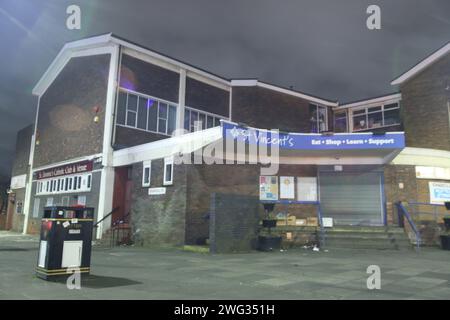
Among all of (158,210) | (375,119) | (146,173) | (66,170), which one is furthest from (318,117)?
(66,170)

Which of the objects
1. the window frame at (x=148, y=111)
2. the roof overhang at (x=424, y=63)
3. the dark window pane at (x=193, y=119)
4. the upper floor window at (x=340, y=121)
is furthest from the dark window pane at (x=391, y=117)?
the window frame at (x=148, y=111)

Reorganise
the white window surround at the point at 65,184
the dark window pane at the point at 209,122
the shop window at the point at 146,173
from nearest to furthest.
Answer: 1. the shop window at the point at 146,173
2. the white window surround at the point at 65,184
3. the dark window pane at the point at 209,122

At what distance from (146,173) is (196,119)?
8424 millimetres

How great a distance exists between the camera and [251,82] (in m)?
28.0

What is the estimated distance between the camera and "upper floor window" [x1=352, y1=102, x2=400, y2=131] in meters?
27.3

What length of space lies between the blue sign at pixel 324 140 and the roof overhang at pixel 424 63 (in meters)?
9.54

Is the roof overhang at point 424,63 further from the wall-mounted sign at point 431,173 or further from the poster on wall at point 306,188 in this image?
the poster on wall at point 306,188

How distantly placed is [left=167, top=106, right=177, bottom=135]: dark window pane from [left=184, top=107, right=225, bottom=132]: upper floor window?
0.83 meters

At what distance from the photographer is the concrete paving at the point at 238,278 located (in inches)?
275

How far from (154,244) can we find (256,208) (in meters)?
4.77

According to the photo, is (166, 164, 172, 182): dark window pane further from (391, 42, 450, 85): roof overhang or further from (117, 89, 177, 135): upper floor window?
(391, 42, 450, 85): roof overhang

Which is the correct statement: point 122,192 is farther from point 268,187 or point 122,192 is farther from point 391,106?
point 391,106
